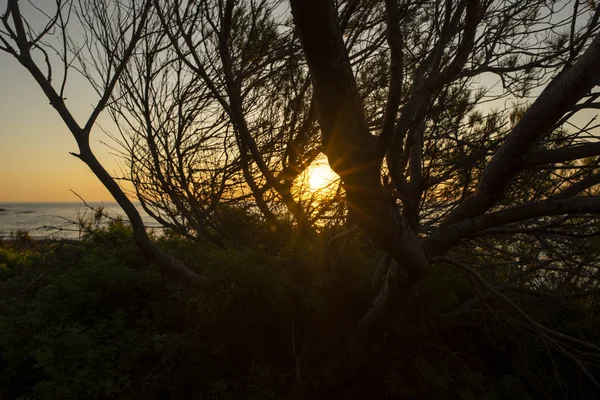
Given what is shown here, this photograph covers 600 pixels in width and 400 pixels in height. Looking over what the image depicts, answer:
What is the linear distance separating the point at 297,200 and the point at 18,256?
6888mm

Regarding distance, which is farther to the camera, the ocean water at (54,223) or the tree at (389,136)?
the ocean water at (54,223)

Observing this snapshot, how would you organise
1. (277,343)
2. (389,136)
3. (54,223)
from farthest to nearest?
(54,223)
(277,343)
(389,136)

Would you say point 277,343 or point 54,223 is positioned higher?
point 54,223

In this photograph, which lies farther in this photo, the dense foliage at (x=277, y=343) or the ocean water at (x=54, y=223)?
the ocean water at (x=54, y=223)

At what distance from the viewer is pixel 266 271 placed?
9.36 ft

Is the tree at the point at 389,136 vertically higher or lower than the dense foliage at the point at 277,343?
higher

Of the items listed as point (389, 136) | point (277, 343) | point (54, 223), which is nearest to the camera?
point (389, 136)

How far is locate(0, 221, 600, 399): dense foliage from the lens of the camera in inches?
103

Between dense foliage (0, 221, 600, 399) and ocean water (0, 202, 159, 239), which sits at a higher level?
ocean water (0, 202, 159, 239)

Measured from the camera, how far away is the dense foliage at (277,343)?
2625 millimetres

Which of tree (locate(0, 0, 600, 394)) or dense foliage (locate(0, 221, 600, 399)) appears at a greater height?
tree (locate(0, 0, 600, 394))

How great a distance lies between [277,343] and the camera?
9.86 ft

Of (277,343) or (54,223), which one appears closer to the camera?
(277,343)

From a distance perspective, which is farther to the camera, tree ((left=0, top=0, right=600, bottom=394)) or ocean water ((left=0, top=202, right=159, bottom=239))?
ocean water ((left=0, top=202, right=159, bottom=239))
